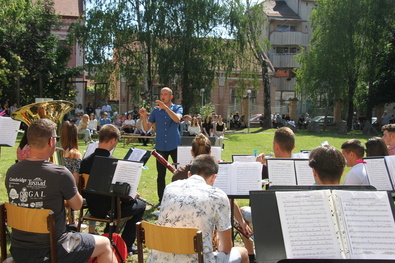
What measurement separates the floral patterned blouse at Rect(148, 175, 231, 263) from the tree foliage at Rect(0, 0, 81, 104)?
21.0 m

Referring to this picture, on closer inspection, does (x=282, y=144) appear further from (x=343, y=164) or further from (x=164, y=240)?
(x=164, y=240)

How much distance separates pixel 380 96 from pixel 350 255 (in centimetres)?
3208

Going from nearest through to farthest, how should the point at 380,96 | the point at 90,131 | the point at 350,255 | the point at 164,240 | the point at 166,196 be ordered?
the point at 350,255, the point at 164,240, the point at 166,196, the point at 90,131, the point at 380,96

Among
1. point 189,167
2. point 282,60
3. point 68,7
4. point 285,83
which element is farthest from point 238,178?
point 282,60

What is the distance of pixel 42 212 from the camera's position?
3.10m

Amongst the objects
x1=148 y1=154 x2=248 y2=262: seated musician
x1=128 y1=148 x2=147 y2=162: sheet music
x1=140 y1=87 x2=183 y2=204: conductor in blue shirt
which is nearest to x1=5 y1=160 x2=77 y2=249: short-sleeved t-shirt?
x1=148 y1=154 x2=248 y2=262: seated musician

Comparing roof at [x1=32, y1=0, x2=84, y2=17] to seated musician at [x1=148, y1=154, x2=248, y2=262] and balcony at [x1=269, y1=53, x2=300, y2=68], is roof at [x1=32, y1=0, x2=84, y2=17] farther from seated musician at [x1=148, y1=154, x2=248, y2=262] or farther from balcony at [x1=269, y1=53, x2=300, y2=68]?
seated musician at [x1=148, y1=154, x2=248, y2=262]

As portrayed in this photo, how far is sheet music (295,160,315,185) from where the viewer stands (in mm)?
4297

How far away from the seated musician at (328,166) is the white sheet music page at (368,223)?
581mm

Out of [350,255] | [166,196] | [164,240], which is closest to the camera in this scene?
[350,255]

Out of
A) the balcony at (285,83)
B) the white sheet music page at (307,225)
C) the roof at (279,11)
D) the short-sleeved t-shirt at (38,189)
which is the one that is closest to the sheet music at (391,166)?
the white sheet music page at (307,225)

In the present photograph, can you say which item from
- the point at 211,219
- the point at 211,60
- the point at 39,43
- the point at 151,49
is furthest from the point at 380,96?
the point at 211,219

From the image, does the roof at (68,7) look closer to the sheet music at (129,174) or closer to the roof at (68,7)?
the roof at (68,7)

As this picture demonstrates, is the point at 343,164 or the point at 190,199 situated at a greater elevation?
the point at 343,164
